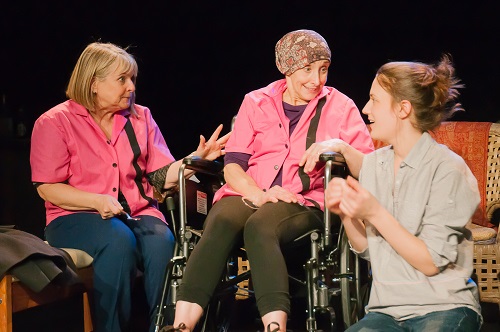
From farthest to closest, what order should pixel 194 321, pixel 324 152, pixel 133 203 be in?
pixel 133 203, pixel 324 152, pixel 194 321

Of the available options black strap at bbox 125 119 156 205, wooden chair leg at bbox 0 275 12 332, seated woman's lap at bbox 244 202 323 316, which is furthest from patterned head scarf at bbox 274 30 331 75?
wooden chair leg at bbox 0 275 12 332

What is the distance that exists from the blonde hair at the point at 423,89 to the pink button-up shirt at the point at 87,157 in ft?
4.61

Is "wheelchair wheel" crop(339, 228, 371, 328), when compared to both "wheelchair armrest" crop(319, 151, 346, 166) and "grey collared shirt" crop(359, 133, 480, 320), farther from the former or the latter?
"grey collared shirt" crop(359, 133, 480, 320)

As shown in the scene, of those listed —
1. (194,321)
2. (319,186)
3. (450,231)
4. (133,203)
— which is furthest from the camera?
(133,203)

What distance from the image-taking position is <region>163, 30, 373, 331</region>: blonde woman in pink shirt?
2.87 metres

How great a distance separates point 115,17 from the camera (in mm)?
4926

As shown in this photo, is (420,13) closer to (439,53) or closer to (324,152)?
(439,53)

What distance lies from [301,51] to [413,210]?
3.58ft

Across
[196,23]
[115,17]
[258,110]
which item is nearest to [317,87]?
[258,110]

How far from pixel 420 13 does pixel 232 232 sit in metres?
1.90

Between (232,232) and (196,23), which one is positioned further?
(196,23)

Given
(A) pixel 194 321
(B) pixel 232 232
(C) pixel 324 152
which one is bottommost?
(A) pixel 194 321

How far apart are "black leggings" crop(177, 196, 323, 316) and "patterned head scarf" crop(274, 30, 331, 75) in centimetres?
63

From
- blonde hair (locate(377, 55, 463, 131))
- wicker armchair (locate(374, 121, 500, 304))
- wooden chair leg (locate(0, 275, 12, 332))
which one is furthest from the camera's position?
wicker armchair (locate(374, 121, 500, 304))
